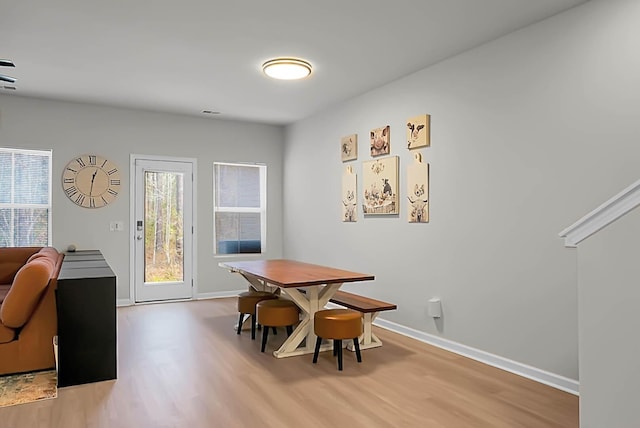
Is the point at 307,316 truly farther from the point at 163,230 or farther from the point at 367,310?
the point at 163,230

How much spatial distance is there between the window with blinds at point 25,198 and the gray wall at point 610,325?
5677 mm

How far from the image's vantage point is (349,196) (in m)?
5.39

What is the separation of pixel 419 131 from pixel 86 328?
3199 millimetres

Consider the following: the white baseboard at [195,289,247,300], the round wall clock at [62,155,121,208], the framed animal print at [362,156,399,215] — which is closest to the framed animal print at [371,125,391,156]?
the framed animal print at [362,156,399,215]

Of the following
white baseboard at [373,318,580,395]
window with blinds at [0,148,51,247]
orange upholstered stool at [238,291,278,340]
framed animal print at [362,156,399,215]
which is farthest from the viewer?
window with blinds at [0,148,51,247]

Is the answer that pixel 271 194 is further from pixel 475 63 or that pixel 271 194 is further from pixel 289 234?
pixel 475 63

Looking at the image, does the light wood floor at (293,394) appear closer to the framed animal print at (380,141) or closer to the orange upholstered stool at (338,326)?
the orange upholstered stool at (338,326)

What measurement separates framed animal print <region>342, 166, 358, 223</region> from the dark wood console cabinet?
2.81 m

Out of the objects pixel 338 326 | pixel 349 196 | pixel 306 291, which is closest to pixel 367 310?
pixel 338 326

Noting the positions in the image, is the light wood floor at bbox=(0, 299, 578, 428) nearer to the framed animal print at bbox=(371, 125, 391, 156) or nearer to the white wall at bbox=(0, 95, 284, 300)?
the framed animal print at bbox=(371, 125, 391, 156)

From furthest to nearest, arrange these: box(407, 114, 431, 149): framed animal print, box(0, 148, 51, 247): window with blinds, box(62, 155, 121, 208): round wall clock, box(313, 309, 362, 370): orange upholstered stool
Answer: box(62, 155, 121, 208): round wall clock < box(0, 148, 51, 247): window with blinds < box(407, 114, 431, 149): framed animal print < box(313, 309, 362, 370): orange upholstered stool

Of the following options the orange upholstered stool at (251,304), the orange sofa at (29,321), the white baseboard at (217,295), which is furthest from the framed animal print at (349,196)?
the orange sofa at (29,321)

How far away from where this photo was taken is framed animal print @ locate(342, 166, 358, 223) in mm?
5302

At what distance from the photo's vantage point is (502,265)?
3559mm
